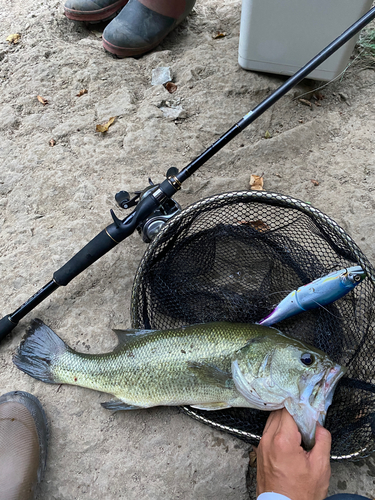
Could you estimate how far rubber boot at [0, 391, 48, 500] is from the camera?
5.99 feet

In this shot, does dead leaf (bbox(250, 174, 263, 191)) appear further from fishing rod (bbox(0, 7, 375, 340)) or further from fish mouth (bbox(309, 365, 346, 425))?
fish mouth (bbox(309, 365, 346, 425))

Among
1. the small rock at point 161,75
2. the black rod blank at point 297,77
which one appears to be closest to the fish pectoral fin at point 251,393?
the black rod blank at point 297,77

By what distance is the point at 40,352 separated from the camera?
6.72 feet

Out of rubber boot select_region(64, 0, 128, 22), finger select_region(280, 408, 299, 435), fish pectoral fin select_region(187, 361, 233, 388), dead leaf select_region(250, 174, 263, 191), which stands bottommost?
finger select_region(280, 408, 299, 435)

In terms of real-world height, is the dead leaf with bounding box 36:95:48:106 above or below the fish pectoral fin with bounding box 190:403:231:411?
above

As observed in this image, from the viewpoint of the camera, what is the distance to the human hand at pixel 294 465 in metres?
1.50

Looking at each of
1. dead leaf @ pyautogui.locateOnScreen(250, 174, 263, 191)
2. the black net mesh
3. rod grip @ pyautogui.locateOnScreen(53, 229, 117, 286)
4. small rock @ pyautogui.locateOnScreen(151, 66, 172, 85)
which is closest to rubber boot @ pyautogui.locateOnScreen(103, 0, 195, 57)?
small rock @ pyautogui.locateOnScreen(151, 66, 172, 85)

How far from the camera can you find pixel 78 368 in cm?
197

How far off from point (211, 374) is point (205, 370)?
0.04 metres

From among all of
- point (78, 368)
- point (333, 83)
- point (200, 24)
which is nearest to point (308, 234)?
point (78, 368)

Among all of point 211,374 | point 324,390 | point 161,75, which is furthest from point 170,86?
point 324,390

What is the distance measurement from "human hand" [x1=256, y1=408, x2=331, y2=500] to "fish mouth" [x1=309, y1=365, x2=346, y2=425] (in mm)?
75

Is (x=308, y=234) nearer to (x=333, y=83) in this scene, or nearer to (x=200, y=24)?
(x=333, y=83)

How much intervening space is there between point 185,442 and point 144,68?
3548 mm
